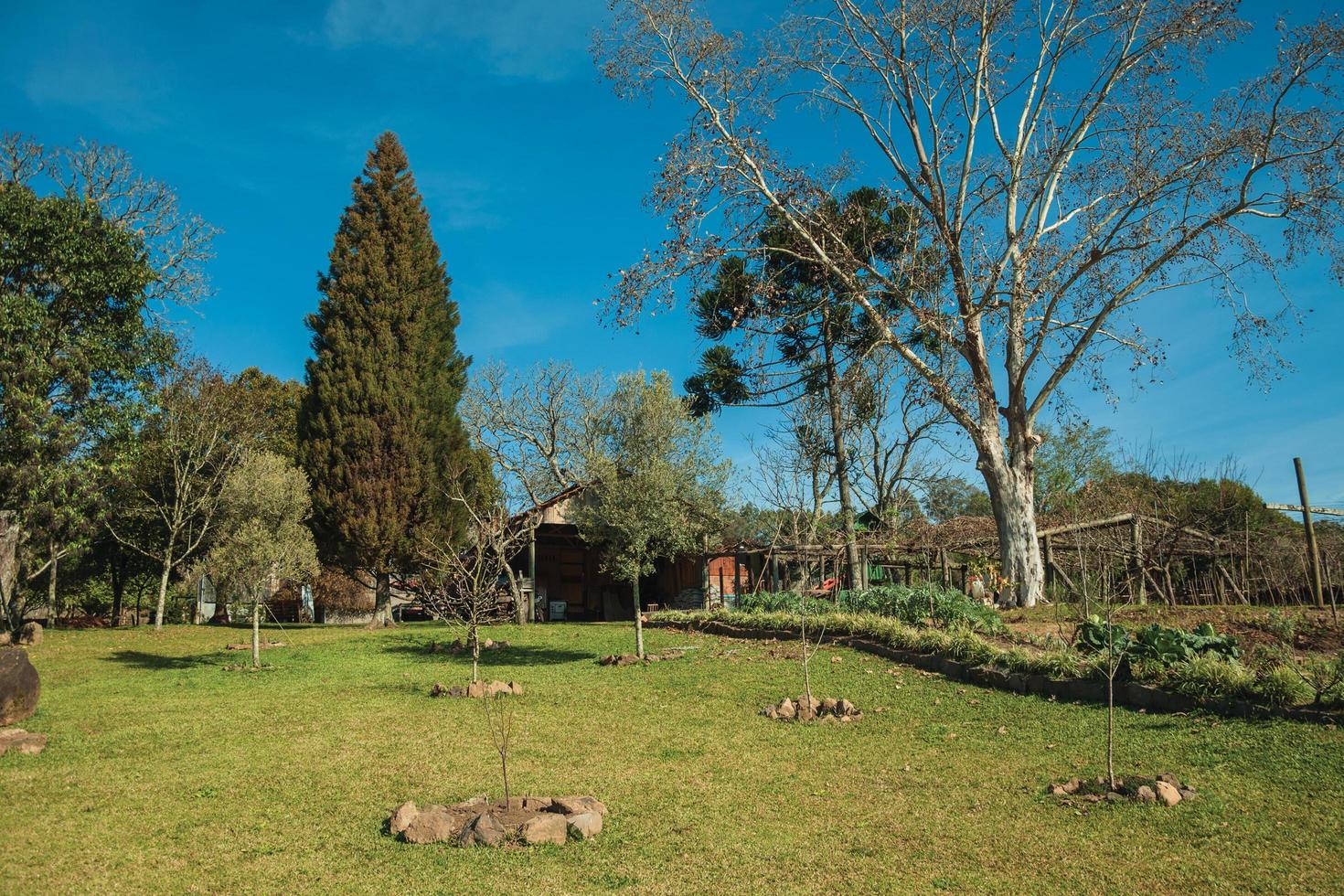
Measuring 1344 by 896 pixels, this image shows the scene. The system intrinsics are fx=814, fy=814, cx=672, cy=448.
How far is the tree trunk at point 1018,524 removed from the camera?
1431cm

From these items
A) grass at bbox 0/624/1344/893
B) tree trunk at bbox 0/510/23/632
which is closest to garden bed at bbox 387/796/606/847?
grass at bbox 0/624/1344/893

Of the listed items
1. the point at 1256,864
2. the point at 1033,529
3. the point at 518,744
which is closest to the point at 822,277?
the point at 1033,529

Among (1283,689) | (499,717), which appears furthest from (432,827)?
(1283,689)

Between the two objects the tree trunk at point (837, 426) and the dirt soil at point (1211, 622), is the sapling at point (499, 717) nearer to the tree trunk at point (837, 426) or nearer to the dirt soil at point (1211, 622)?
the dirt soil at point (1211, 622)

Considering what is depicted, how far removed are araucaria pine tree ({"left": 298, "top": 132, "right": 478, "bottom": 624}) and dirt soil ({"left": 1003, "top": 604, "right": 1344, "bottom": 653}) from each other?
16.4 metres

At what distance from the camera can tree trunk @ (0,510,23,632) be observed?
55.6 feet

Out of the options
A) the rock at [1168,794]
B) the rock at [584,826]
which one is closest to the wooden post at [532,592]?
the rock at [584,826]

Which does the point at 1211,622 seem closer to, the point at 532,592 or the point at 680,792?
the point at 680,792

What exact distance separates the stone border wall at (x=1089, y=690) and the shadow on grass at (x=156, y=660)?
37.8 feet

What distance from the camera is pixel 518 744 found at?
26.3ft

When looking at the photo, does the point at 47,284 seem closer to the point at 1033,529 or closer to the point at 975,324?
the point at 975,324

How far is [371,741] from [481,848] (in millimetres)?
3586

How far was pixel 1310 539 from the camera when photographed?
12.7m

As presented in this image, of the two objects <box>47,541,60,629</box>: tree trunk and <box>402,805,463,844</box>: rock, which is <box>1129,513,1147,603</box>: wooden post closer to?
<box>402,805,463,844</box>: rock
